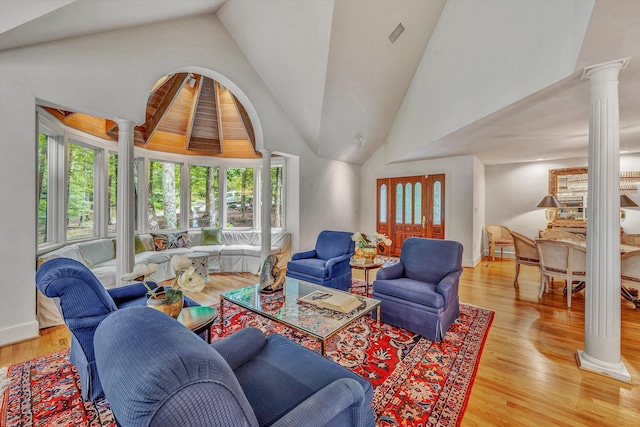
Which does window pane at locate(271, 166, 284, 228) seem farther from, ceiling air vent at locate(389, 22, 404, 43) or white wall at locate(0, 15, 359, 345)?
ceiling air vent at locate(389, 22, 404, 43)

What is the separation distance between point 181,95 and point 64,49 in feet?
8.99

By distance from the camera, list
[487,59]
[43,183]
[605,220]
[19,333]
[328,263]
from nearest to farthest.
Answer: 1. [605,220]
2. [19,333]
3. [487,59]
4. [43,183]
5. [328,263]

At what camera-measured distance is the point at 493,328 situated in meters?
2.96

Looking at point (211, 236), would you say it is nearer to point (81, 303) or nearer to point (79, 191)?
point (79, 191)

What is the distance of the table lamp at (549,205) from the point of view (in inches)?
225

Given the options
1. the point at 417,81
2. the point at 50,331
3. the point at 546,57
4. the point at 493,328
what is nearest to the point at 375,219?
the point at 417,81

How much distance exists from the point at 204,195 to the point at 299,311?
4.87m

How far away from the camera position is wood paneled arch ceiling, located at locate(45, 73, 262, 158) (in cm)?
491

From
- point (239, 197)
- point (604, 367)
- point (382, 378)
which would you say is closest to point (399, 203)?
point (239, 197)

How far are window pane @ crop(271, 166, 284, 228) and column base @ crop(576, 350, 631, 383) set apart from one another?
17.5 feet

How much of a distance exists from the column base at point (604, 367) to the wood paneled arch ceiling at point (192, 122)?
19.8 feet

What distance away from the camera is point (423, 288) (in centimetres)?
276

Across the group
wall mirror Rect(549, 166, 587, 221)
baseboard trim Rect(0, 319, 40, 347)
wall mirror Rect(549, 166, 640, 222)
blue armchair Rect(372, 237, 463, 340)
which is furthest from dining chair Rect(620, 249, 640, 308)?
baseboard trim Rect(0, 319, 40, 347)

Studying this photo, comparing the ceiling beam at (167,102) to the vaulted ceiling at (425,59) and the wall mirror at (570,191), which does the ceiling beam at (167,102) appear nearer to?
the vaulted ceiling at (425,59)
